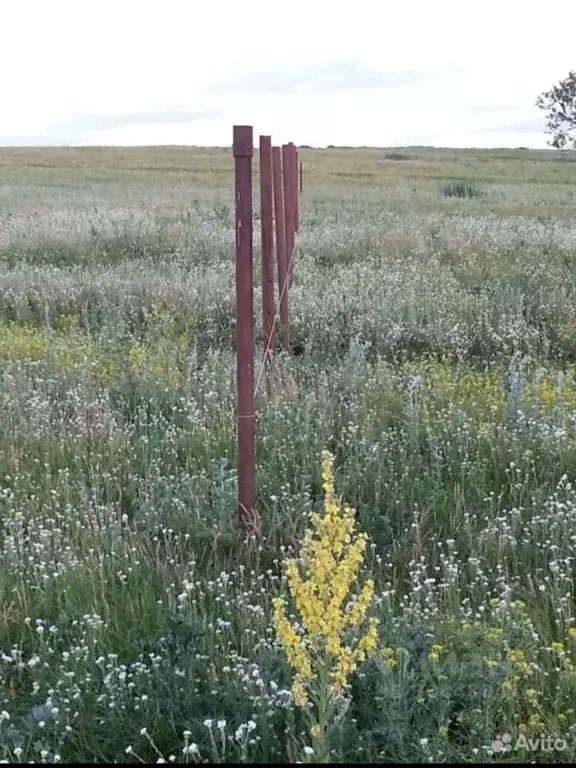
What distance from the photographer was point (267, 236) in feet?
21.9

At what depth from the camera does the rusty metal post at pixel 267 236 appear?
21.4ft

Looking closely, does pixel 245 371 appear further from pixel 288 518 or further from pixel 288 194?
pixel 288 194

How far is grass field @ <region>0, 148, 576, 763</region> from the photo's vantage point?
257 centimetres

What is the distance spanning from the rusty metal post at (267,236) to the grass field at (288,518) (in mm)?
337

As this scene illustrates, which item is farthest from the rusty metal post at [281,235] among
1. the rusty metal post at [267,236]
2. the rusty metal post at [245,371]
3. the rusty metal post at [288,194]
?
the rusty metal post at [245,371]

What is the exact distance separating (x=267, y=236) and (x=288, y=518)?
3315 mm

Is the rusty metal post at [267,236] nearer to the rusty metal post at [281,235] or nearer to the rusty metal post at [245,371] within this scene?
the rusty metal post at [281,235]

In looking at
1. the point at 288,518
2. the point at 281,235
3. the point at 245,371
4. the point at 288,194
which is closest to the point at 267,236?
the point at 281,235

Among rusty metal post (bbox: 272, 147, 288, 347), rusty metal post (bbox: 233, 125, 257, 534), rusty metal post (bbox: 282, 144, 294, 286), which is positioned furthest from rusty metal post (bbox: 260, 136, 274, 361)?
rusty metal post (bbox: 233, 125, 257, 534)

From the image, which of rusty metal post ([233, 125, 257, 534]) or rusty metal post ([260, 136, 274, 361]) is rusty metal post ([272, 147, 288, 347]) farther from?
rusty metal post ([233, 125, 257, 534])

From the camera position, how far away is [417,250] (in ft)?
35.8

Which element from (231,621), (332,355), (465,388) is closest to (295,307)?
(332,355)

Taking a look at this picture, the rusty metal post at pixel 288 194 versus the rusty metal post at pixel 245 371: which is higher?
the rusty metal post at pixel 288 194

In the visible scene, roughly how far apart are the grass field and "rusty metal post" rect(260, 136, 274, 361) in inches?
13.2
